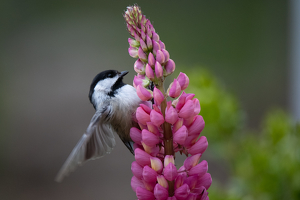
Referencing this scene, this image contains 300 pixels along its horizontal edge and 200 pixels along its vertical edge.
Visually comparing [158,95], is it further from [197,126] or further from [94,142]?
[94,142]

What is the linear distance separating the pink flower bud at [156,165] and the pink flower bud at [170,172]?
0.02 metres

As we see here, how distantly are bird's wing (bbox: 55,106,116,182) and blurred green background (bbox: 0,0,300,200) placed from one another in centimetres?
298

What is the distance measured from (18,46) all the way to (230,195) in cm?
470

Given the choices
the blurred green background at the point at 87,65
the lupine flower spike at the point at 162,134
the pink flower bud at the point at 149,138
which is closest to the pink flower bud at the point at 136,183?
the lupine flower spike at the point at 162,134

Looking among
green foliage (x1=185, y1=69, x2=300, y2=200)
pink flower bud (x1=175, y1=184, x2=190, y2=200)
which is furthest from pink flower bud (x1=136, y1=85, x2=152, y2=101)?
green foliage (x1=185, y1=69, x2=300, y2=200)

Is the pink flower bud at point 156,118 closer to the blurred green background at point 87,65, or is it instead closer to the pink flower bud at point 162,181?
the pink flower bud at point 162,181

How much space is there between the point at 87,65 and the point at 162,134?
15.0 ft

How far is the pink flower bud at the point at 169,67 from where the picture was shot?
747mm

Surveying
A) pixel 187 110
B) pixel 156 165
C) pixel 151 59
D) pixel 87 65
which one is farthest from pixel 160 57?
pixel 87 65

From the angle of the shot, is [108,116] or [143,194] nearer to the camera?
[143,194]

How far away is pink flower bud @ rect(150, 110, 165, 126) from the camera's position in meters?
0.70

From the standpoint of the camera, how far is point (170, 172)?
68 cm

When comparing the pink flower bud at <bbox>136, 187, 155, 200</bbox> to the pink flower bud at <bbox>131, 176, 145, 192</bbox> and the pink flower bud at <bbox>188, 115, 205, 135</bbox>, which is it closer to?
the pink flower bud at <bbox>131, 176, 145, 192</bbox>

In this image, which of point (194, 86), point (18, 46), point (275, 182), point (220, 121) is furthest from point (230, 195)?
point (18, 46)
